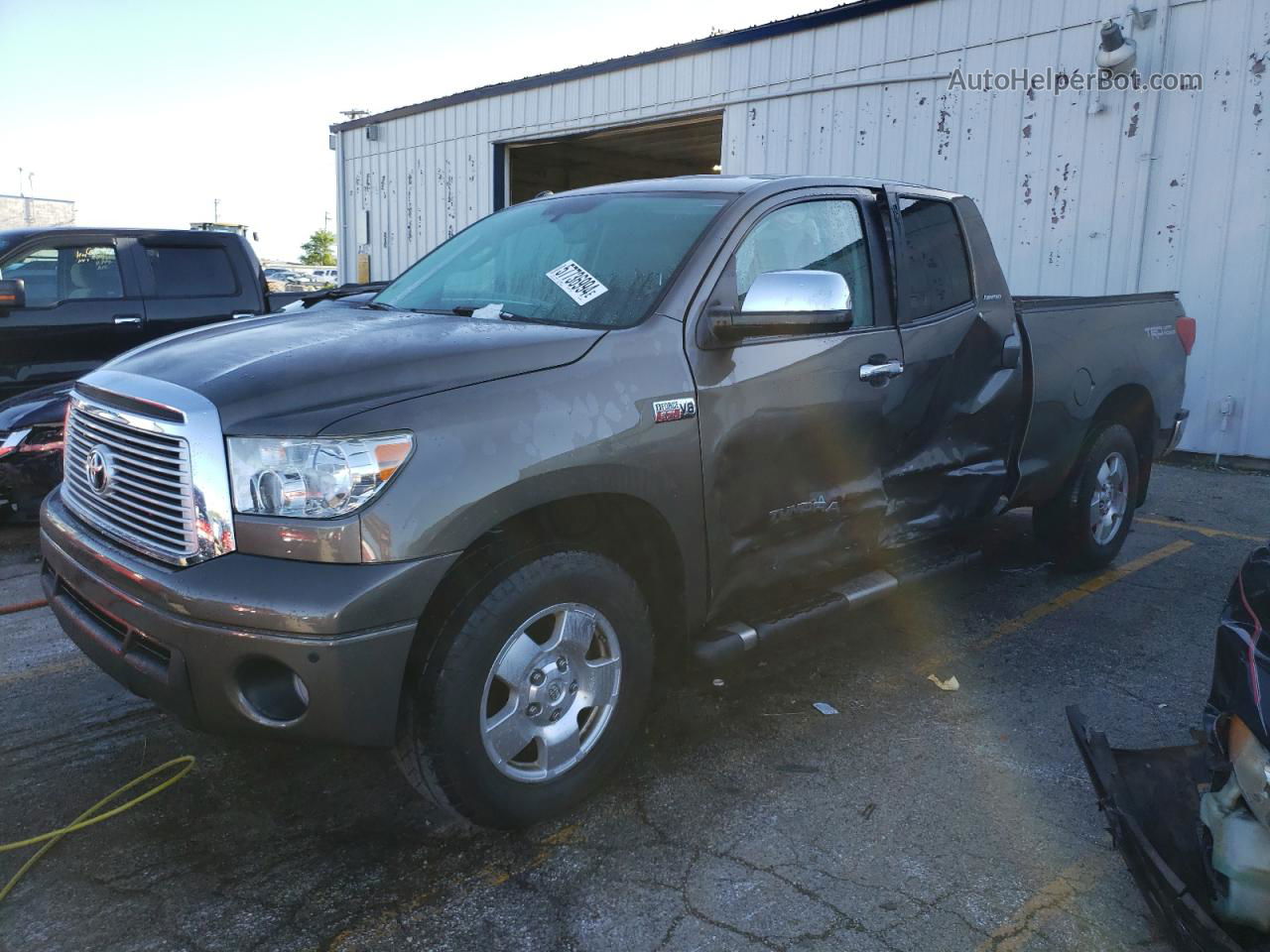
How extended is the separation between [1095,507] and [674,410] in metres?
3.32

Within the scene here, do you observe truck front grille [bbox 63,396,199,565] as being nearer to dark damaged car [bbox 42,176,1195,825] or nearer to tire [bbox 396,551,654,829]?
dark damaged car [bbox 42,176,1195,825]

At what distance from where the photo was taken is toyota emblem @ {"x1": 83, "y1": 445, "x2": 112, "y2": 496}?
285 centimetres

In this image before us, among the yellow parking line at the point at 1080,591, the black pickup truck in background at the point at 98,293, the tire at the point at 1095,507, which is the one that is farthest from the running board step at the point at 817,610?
the black pickup truck in background at the point at 98,293

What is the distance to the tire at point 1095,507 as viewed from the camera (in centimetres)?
518

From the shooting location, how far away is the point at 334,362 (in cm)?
270

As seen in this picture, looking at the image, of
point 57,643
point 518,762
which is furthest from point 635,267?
point 57,643

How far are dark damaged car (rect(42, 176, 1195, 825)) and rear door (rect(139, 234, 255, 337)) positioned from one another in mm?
4480

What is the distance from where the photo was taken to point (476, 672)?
260 cm

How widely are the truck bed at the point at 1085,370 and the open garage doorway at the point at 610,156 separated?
9727 millimetres

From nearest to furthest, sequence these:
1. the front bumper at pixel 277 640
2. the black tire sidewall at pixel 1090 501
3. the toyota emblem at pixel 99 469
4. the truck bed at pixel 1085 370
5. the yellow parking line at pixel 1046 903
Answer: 1. the front bumper at pixel 277 640
2. the yellow parking line at pixel 1046 903
3. the toyota emblem at pixel 99 469
4. the truck bed at pixel 1085 370
5. the black tire sidewall at pixel 1090 501

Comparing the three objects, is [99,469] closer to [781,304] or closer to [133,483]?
[133,483]

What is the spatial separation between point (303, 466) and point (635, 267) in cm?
140

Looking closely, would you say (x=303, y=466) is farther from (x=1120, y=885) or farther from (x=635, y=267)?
(x=1120, y=885)

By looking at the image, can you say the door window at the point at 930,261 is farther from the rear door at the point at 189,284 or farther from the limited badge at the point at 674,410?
the rear door at the point at 189,284
